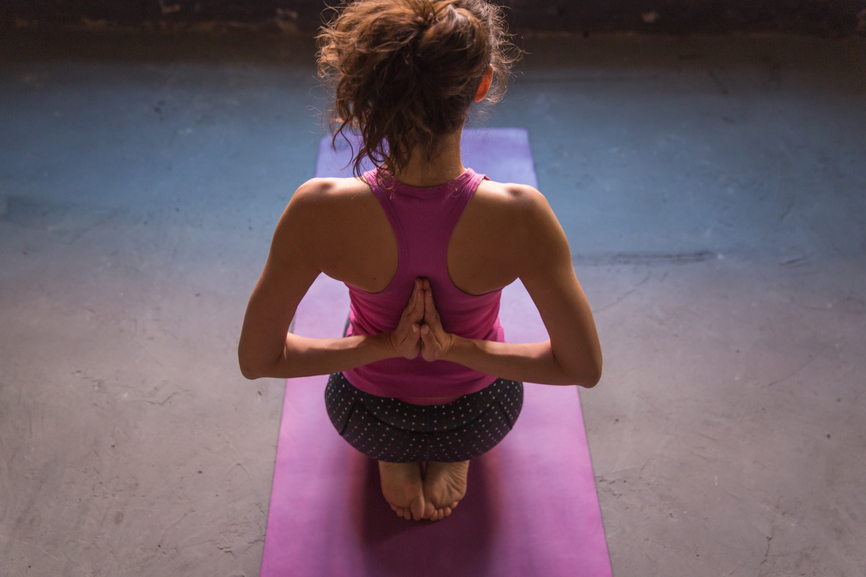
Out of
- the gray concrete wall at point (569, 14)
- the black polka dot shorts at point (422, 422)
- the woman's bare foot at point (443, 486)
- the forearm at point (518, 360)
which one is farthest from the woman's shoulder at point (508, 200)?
the gray concrete wall at point (569, 14)

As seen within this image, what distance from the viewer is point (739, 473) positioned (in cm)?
175

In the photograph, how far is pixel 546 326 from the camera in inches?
47.1

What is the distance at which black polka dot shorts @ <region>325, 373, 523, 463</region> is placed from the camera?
1410 mm

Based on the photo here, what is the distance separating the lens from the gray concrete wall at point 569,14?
328 cm

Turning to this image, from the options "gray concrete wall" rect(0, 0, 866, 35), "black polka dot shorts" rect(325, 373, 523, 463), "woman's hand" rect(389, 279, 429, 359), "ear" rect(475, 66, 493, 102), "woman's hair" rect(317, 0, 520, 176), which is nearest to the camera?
"woman's hair" rect(317, 0, 520, 176)

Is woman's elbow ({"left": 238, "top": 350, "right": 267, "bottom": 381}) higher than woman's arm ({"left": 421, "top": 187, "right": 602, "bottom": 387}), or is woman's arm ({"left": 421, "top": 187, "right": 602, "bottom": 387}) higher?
woman's arm ({"left": 421, "top": 187, "right": 602, "bottom": 387})

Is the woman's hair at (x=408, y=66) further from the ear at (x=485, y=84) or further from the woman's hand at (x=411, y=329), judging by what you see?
the woman's hand at (x=411, y=329)

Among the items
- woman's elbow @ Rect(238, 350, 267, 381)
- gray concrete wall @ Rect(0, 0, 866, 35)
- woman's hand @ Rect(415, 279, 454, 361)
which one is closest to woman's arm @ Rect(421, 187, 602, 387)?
woman's hand @ Rect(415, 279, 454, 361)

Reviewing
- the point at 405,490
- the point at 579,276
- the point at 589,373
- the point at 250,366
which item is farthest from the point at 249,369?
the point at 579,276

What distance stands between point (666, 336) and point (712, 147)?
1193 millimetres

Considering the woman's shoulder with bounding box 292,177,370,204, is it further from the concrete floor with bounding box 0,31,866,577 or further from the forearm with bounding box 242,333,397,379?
the concrete floor with bounding box 0,31,866,577

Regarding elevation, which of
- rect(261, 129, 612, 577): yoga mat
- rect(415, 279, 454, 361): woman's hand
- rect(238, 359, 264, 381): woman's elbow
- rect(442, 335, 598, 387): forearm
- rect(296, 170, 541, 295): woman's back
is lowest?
rect(261, 129, 612, 577): yoga mat

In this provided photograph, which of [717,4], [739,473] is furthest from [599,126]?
[739,473]

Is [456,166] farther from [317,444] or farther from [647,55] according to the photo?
[647,55]
